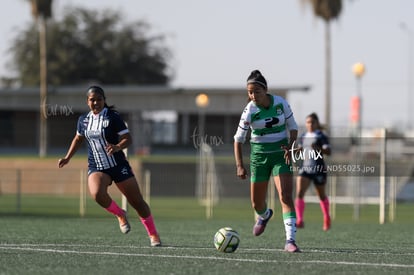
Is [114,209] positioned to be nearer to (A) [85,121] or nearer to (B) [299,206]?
(A) [85,121]

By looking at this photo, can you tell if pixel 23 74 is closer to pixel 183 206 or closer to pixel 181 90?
pixel 181 90

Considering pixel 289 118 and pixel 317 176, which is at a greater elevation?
pixel 289 118

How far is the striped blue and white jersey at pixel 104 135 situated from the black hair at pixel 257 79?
5.73 feet

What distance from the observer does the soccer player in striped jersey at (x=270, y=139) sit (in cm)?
1212

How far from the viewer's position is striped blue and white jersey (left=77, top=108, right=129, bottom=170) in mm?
12469

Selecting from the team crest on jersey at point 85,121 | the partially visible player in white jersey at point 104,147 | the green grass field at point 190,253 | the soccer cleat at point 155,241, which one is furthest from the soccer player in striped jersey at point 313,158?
the team crest on jersey at point 85,121

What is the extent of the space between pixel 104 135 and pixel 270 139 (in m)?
2.12

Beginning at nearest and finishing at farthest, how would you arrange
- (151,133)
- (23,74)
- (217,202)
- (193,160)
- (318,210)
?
(318,210), (217,202), (193,160), (151,133), (23,74)

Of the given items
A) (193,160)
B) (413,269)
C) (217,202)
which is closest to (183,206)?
(217,202)

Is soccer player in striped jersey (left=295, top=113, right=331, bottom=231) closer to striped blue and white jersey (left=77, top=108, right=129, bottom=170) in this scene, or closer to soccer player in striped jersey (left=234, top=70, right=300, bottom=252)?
soccer player in striped jersey (left=234, top=70, right=300, bottom=252)

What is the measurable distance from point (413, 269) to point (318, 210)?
25589mm

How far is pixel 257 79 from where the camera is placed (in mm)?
12078

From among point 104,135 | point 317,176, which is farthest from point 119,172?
point 317,176

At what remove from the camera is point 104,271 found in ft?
32.3
